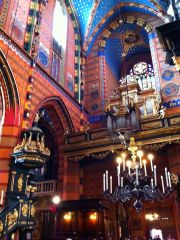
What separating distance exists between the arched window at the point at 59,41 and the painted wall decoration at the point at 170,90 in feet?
21.1

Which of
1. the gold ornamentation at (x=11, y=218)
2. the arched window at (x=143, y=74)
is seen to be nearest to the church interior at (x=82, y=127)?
the gold ornamentation at (x=11, y=218)

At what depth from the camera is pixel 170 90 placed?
49.3 ft

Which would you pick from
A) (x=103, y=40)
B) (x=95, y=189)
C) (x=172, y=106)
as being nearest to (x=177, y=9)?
(x=172, y=106)

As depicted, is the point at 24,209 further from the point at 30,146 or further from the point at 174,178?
the point at 174,178

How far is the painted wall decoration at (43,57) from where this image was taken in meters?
12.6

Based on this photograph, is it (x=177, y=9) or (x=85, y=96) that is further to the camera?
(x=85, y=96)

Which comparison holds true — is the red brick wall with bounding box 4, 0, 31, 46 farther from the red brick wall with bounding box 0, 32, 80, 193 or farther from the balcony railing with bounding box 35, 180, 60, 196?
the balcony railing with bounding box 35, 180, 60, 196

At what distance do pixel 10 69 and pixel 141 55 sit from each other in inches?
610

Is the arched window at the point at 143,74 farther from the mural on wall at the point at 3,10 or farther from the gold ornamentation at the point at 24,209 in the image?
the gold ornamentation at the point at 24,209

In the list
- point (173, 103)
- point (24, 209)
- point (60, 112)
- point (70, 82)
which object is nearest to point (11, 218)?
point (24, 209)

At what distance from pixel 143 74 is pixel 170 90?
21.9ft

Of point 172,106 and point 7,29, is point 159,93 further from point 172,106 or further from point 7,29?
point 7,29

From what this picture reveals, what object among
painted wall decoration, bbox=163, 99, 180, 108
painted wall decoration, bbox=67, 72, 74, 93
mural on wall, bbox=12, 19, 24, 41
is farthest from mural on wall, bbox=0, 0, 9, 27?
painted wall decoration, bbox=163, 99, 180, 108

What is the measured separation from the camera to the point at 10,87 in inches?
392
